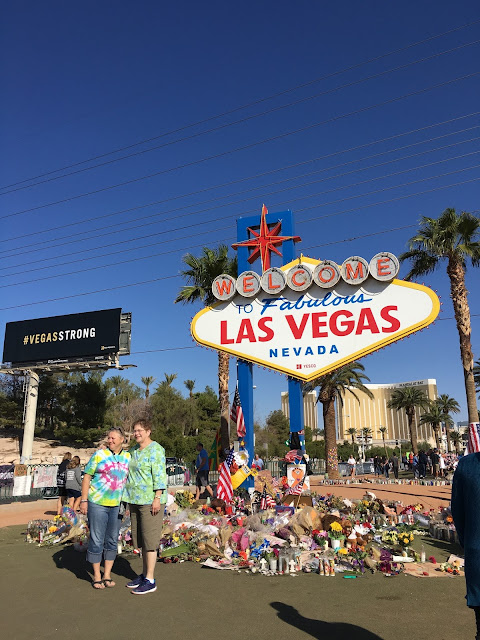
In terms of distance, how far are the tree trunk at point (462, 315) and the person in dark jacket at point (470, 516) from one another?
746 inches

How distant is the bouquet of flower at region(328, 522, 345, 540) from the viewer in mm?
7559

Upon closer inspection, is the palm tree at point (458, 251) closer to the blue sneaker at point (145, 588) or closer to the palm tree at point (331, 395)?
the palm tree at point (331, 395)

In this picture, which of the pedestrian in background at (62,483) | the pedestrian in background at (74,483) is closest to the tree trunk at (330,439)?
the pedestrian in background at (62,483)

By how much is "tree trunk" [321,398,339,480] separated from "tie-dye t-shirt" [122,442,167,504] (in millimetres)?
25866

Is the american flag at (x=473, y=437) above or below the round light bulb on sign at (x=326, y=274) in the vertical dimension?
below

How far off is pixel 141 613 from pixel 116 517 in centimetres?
126

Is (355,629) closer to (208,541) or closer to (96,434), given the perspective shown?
(208,541)

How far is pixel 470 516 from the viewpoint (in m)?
2.94

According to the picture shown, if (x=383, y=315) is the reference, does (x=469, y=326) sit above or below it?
above

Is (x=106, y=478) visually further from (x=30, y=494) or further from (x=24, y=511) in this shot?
(x=30, y=494)

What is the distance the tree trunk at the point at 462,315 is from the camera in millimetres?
20594

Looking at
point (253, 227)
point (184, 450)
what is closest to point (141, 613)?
point (253, 227)

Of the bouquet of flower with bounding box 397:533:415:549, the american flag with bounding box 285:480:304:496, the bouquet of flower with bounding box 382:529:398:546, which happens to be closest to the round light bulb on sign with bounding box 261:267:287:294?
the american flag with bounding box 285:480:304:496

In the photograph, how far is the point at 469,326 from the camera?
21000 millimetres
